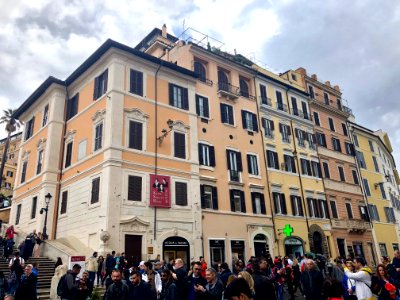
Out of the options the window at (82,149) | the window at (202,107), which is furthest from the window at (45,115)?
the window at (202,107)

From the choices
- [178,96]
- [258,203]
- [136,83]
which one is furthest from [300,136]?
[136,83]

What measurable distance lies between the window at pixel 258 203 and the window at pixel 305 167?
22.7 ft

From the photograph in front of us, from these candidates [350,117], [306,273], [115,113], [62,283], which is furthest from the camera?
[350,117]

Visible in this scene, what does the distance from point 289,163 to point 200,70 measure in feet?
38.7

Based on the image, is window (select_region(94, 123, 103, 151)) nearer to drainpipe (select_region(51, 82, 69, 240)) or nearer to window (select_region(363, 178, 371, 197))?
drainpipe (select_region(51, 82, 69, 240))

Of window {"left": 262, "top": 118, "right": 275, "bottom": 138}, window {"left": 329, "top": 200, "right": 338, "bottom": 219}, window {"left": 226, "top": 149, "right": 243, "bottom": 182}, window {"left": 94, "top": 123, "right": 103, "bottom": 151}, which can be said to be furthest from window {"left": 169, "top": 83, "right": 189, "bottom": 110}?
window {"left": 329, "top": 200, "right": 338, "bottom": 219}

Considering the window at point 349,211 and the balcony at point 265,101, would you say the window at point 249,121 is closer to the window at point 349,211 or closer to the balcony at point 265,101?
the balcony at point 265,101

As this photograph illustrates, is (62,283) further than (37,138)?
No

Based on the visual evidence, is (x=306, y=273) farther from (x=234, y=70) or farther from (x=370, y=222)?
(x=370, y=222)

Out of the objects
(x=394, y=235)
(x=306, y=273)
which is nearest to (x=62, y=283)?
→ (x=306, y=273)

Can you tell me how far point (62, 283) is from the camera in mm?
9570

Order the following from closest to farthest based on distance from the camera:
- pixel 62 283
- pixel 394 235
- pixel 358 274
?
pixel 358 274, pixel 62 283, pixel 394 235

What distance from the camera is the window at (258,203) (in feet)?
90.2

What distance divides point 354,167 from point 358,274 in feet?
115
